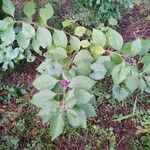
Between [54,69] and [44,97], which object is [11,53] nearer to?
[54,69]

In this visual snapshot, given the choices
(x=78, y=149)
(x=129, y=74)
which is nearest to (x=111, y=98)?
(x=78, y=149)

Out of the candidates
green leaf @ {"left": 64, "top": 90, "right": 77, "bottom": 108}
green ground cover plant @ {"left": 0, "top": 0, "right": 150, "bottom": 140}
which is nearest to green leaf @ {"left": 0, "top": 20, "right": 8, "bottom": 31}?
green ground cover plant @ {"left": 0, "top": 0, "right": 150, "bottom": 140}

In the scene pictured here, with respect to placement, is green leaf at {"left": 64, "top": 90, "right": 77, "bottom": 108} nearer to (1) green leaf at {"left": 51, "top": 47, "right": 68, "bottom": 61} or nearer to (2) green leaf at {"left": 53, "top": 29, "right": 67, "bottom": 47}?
(1) green leaf at {"left": 51, "top": 47, "right": 68, "bottom": 61}

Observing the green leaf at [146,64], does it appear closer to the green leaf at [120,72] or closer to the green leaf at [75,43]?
the green leaf at [120,72]

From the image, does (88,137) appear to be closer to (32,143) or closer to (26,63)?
(32,143)

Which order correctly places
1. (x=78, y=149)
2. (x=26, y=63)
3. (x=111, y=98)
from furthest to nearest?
(x=26, y=63) < (x=111, y=98) < (x=78, y=149)

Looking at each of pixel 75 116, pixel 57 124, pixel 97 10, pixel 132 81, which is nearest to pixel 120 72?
pixel 132 81
